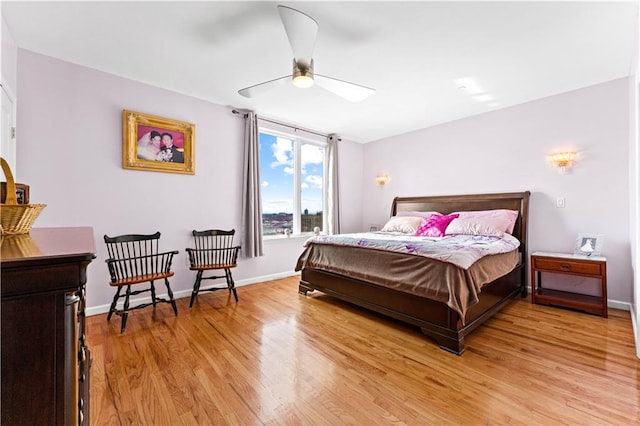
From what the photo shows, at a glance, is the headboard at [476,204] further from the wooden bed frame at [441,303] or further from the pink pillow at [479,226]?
the pink pillow at [479,226]

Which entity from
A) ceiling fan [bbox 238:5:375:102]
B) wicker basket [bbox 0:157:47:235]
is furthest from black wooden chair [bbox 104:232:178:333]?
ceiling fan [bbox 238:5:375:102]

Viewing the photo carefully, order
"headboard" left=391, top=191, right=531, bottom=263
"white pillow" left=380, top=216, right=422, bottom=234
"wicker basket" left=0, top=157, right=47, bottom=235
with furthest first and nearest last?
1. "white pillow" left=380, top=216, right=422, bottom=234
2. "headboard" left=391, top=191, right=531, bottom=263
3. "wicker basket" left=0, top=157, right=47, bottom=235

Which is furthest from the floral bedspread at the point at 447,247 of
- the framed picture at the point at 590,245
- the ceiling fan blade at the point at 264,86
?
the ceiling fan blade at the point at 264,86

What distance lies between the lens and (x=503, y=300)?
301 centimetres

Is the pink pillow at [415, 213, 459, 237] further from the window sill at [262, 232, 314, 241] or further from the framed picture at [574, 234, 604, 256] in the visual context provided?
the window sill at [262, 232, 314, 241]

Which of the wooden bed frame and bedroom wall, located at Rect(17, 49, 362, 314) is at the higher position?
bedroom wall, located at Rect(17, 49, 362, 314)

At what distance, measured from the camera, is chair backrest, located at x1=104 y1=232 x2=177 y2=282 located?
2846 mm

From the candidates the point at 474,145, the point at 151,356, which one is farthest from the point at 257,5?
the point at 474,145

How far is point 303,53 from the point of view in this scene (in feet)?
7.07

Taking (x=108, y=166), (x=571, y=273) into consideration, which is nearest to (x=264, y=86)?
(x=108, y=166)

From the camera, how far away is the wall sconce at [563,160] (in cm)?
331

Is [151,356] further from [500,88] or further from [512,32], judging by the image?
[500,88]

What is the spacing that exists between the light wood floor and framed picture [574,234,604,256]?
2.17 ft

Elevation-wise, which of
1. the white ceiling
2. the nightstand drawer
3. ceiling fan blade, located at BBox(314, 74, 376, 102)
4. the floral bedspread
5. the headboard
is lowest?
the nightstand drawer
